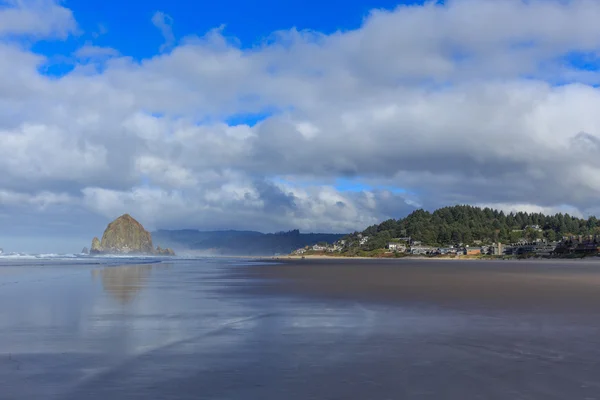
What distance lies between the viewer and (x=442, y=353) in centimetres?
1379

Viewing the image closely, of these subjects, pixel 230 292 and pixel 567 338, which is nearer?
pixel 567 338

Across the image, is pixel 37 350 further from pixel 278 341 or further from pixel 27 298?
pixel 27 298

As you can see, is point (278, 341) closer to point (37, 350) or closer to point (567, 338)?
point (37, 350)

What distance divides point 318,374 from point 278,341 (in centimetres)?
422

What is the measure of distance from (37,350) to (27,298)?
15.6 meters

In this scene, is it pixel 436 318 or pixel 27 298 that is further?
pixel 27 298

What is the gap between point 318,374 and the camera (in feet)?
37.8

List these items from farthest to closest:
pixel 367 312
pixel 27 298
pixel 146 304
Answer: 1. pixel 27 298
2. pixel 146 304
3. pixel 367 312

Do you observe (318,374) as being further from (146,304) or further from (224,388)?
(146,304)

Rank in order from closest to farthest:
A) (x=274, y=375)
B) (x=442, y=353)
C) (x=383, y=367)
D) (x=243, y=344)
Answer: (x=274, y=375) → (x=383, y=367) → (x=442, y=353) → (x=243, y=344)

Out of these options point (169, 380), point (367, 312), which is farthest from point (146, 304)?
point (169, 380)

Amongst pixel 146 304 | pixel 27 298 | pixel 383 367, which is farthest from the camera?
pixel 27 298

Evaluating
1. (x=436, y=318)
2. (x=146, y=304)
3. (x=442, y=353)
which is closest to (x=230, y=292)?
(x=146, y=304)

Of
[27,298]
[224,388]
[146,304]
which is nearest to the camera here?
[224,388]
